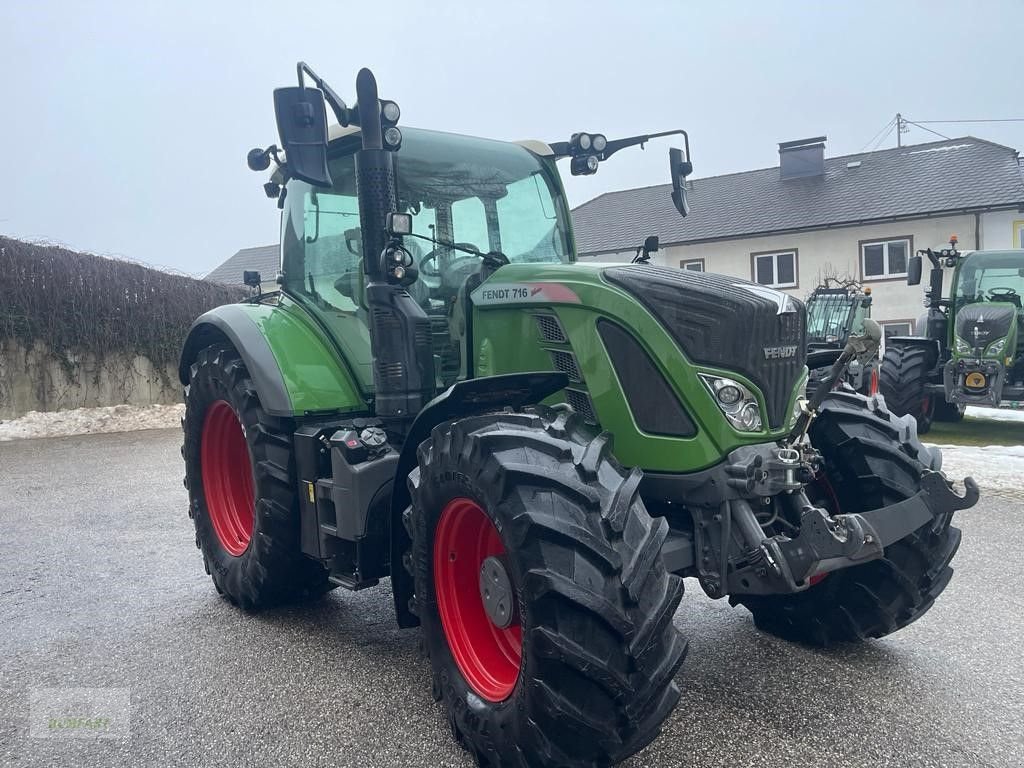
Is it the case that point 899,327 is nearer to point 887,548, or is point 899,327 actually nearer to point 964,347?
point 964,347

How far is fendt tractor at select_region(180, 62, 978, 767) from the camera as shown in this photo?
254cm

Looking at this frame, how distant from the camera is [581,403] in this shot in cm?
331

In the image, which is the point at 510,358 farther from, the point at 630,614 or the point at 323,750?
the point at 323,750

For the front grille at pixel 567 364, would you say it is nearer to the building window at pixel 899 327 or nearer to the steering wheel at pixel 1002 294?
the steering wheel at pixel 1002 294

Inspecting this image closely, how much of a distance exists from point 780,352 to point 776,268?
74.8 feet

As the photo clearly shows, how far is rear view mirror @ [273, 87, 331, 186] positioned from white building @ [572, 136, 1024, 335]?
62.0 feet

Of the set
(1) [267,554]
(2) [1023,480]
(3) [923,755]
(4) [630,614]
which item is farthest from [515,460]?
(2) [1023,480]

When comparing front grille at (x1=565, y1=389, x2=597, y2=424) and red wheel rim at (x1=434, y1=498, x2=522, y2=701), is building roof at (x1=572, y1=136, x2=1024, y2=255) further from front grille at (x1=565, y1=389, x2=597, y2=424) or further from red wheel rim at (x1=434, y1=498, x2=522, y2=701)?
red wheel rim at (x1=434, y1=498, x2=522, y2=701)

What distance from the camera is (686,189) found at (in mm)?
4328

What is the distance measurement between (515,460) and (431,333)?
4.22 feet

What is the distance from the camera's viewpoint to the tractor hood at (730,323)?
299 centimetres

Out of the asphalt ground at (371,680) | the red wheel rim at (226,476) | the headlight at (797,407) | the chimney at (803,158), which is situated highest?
the chimney at (803,158)

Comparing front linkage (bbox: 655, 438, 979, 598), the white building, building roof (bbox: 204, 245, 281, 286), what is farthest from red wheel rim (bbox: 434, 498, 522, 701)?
building roof (bbox: 204, 245, 281, 286)

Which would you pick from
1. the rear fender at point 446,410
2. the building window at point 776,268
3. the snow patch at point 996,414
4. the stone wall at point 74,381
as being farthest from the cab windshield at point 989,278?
the building window at point 776,268
